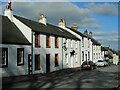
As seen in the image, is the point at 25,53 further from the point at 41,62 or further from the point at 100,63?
the point at 100,63

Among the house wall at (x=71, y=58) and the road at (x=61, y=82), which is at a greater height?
the house wall at (x=71, y=58)

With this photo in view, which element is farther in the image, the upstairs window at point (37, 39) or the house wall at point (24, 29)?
the upstairs window at point (37, 39)

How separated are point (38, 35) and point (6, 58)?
26.9 feet

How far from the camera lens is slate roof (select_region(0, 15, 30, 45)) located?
26.0 m

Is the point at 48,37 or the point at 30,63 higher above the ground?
the point at 48,37

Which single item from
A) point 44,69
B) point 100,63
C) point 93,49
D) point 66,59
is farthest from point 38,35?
point 93,49

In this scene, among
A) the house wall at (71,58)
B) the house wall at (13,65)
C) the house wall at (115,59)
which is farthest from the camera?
the house wall at (115,59)

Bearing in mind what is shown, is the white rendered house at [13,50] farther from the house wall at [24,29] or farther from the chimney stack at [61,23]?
the chimney stack at [61,23]

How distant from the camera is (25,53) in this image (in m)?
28.7

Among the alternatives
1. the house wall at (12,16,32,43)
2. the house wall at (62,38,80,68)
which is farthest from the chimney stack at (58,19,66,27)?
the house wall at (12,16,32,43)

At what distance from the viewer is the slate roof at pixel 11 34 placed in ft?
85.5

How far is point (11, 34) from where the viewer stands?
1109 inches

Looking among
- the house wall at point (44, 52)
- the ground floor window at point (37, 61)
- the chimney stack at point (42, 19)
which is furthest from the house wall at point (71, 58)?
the ground floor window at point (37, 61)

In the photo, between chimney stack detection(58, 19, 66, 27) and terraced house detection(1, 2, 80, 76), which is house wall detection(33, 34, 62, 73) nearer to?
terraced house detection(1, 2, 80, 76)
